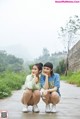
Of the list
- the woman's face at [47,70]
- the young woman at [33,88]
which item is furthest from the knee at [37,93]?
the woman's face at [47,70]

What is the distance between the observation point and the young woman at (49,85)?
699 centimetres

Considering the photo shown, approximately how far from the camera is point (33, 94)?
700 cm

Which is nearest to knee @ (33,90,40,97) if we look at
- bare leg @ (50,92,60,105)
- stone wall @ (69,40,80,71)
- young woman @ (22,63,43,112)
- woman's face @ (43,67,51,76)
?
young woman @ (22,63,43,112)

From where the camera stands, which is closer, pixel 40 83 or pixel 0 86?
pixel 40 83

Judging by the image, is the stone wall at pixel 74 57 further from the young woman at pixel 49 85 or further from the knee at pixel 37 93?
the knee at pixel 37 93

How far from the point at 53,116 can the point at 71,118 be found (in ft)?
1.09

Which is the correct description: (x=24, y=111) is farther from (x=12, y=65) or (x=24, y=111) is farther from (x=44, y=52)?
(x=44, y=52)

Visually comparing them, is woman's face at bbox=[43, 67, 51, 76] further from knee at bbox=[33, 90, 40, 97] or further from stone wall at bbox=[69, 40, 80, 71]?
stone wall at bbox=[69, 40, 80, 71]

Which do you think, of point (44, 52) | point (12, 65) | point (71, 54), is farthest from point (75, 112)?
point (44, 52)

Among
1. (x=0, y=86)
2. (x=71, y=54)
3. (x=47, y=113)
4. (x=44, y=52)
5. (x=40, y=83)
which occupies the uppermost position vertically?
(x=40, y=83)

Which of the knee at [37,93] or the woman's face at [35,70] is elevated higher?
the woman's face at [35,70]

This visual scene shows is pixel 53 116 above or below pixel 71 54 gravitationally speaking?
above

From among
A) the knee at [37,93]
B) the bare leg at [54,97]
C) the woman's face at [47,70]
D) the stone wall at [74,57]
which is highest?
the woman's face at [47,70]

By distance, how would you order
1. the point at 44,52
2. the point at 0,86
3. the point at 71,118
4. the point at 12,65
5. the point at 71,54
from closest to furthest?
the point at 71,118 → the point at 0,86 → the point at 12,65 → the point at 71,54 → the point at 44,52
